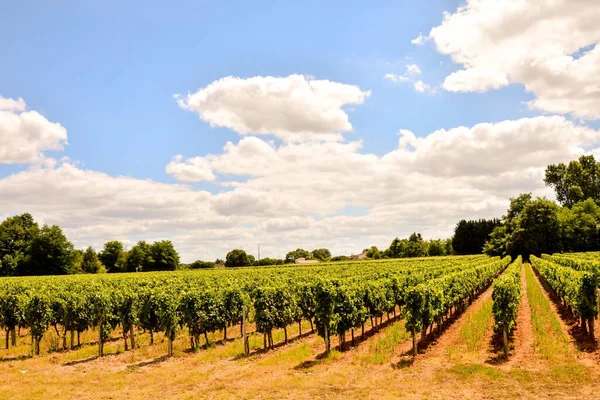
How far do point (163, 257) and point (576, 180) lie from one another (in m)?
128

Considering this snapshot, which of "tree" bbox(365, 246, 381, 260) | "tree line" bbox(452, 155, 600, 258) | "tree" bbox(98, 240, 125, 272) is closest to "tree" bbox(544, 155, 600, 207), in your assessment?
"tree line" bbox(452, 155, 600, 258)

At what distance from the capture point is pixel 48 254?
104812 mm

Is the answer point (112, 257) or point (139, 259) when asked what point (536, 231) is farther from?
point (112, 257)

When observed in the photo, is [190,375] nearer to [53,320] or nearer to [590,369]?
[53,320]

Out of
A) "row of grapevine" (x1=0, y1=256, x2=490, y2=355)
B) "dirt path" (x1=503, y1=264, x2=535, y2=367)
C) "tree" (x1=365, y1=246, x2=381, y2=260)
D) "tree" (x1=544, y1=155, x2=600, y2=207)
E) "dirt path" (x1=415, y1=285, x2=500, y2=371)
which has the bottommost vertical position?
"tree" (x1=365, y1=246, x2=381, y2=260)

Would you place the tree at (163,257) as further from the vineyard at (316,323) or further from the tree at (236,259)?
the vineyard at (316,323)

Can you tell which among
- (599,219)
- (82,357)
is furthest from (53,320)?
(599,219)

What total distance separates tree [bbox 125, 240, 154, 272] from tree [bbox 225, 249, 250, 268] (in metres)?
28.8

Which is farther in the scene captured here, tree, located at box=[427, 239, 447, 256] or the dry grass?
tree, located at box=[427, 239, 447, 256]

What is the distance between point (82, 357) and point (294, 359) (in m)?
12.0

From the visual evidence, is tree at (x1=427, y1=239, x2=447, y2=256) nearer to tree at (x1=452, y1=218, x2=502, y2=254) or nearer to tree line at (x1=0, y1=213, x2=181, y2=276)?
tree at (x1=452, y1=218, x2=502, y2=254)

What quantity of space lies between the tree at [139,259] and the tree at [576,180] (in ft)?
418

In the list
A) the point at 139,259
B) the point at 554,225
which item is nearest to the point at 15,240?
the point at 139,259

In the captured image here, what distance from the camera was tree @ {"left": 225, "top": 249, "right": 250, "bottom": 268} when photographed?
14975cm
